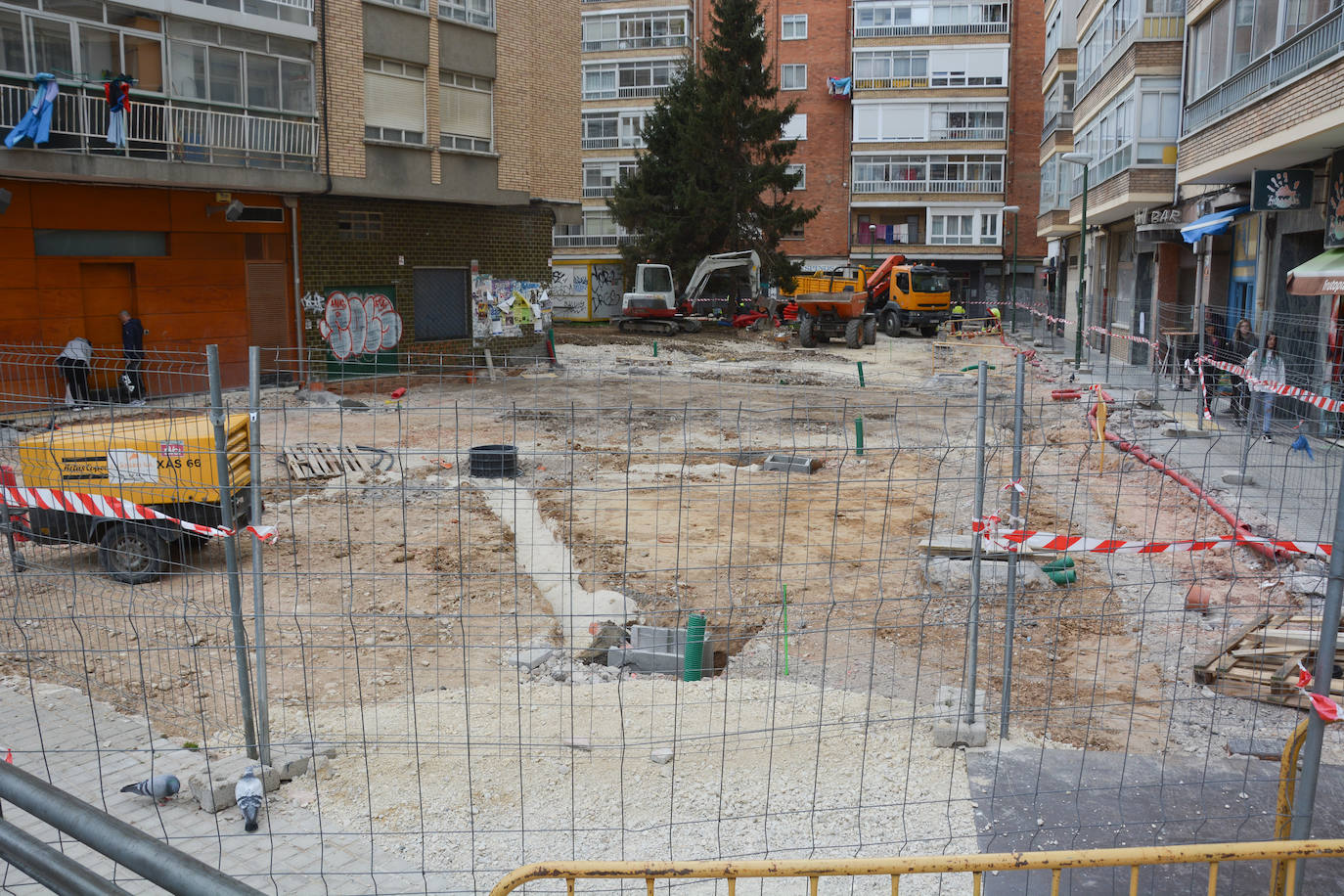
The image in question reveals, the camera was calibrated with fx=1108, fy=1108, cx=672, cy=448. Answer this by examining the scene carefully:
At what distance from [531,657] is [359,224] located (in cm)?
1956

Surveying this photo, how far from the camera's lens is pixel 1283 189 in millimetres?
17891

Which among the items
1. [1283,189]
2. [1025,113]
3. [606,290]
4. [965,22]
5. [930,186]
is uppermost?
[965,22]

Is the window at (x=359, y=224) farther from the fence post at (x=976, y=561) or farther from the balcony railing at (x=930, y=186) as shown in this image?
the balcony railing at (x=930, y=186)

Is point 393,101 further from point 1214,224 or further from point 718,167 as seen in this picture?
point 718,167

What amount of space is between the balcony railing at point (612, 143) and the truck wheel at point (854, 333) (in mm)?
23578

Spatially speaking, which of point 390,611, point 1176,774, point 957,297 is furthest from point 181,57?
point 957,297

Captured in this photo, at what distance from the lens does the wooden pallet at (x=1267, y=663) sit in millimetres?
6938

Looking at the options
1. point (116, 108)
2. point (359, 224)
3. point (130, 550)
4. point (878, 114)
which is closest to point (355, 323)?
point (359, 224)

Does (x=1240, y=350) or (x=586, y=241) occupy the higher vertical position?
(x=586, y=241)

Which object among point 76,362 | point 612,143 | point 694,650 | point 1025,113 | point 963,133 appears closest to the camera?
point 694,650

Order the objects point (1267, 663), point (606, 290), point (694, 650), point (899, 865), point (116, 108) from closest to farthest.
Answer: point (899, 865), point (1267, 663), point (694, 650), point (116, 108), point (606, 290)

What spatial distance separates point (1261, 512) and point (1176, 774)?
262 inches

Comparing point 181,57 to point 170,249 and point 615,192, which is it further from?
point 615,192

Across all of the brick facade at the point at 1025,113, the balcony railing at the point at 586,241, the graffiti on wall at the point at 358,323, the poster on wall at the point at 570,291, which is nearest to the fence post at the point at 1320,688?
the graffiti on wall at the point at 358,323
